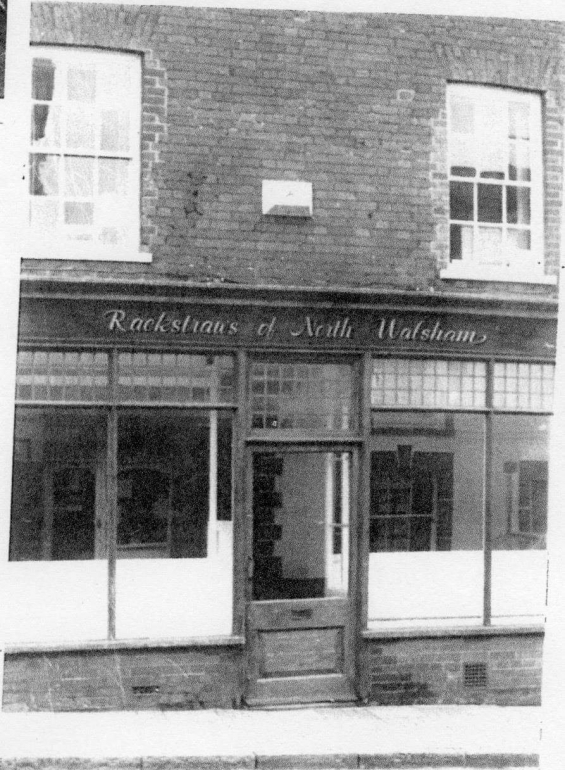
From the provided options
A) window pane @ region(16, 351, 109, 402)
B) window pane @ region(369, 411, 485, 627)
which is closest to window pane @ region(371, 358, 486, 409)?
window pane @ region(369, 411, 485, 627)

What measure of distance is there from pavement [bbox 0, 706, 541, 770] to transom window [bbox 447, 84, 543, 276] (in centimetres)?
376

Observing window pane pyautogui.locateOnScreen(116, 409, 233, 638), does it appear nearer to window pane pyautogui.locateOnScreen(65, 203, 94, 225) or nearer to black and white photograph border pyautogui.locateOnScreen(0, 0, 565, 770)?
black and white photograph border pyautogui.locateOnScreen(0, 0, 565, 770)

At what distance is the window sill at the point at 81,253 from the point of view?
8.46 m

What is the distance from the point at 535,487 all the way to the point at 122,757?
163 inches

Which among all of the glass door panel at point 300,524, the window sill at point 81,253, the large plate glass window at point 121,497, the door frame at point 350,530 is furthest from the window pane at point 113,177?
the glass door panel at point 300,524

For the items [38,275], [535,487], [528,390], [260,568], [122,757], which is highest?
[38,275]

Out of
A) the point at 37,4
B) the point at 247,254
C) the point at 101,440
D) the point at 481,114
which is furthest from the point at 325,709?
the point at 37,4

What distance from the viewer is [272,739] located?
799cm

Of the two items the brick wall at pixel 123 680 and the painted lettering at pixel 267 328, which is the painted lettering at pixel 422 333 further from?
the brick wall at pixel 123 680

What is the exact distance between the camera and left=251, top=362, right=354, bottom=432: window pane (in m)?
8.95

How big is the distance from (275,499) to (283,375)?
1034 mm

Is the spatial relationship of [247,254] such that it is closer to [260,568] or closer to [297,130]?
[297,130]

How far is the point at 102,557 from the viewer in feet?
28.2

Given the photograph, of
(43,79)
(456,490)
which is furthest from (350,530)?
(43,79)
